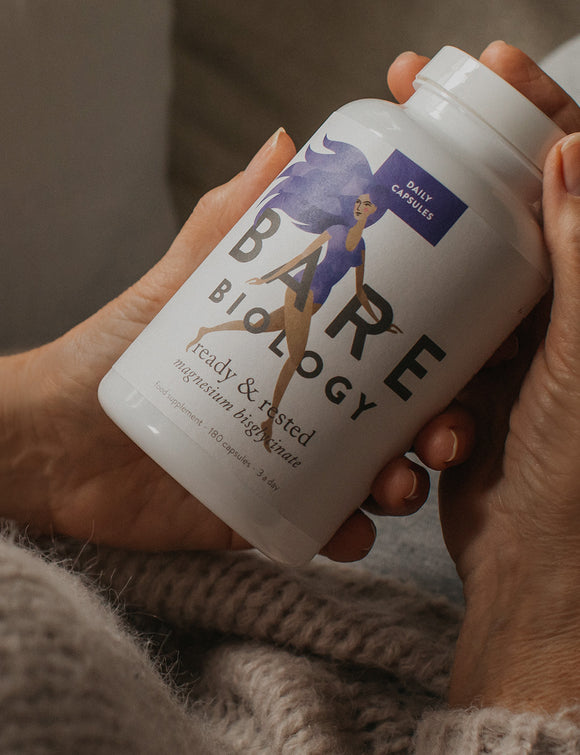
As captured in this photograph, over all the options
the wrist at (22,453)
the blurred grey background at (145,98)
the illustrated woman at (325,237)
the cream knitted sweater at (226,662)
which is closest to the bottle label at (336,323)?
the illustrated woman at (325,237)

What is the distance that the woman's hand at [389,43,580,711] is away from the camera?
51 centimetres

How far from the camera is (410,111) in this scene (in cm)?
Result: 48

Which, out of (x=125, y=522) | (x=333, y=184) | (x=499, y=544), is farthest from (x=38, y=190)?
(x=499, y=544)

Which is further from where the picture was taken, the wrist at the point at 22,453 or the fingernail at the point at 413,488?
the wrist at the point at 22,453

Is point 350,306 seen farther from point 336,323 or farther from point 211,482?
point 211,482

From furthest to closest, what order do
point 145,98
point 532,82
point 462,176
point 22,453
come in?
point 145,98
point 22,453
point 532,82
point 462,176

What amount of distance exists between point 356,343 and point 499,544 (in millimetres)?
234

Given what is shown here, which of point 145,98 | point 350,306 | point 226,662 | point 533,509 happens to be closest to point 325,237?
point 350,306

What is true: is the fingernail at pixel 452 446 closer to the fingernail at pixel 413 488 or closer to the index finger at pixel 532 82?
the fingernail at pixel 413 488

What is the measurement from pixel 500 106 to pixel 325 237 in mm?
135

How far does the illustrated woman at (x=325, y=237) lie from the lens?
1.49 feet

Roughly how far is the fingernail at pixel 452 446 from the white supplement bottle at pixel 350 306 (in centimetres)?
7

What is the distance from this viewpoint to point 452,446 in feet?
1.82

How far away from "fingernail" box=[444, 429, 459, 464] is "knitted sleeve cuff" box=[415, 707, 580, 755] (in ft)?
0.59
